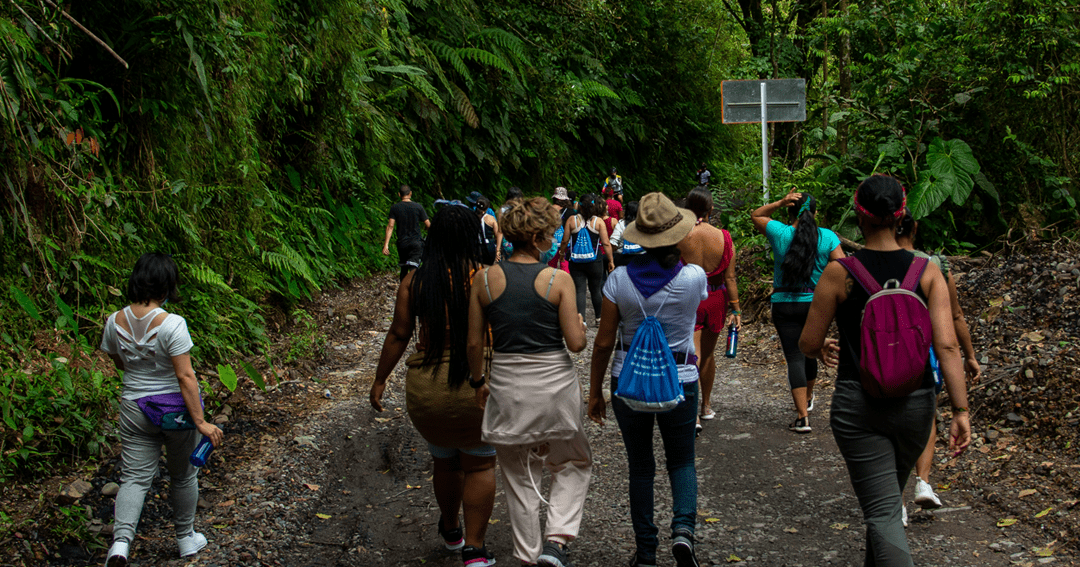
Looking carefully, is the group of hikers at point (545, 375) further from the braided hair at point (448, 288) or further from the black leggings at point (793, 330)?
the black leggings at point (793, 330)

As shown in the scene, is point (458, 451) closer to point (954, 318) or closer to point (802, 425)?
point (954, 318)

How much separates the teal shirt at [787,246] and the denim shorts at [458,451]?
116 inches

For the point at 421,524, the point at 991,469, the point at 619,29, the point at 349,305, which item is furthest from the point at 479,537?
the point at 619,29

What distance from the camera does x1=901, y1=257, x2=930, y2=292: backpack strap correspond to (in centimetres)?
327

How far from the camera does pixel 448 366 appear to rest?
4.26 m

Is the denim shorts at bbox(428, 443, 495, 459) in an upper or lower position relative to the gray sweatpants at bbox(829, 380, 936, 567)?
lower

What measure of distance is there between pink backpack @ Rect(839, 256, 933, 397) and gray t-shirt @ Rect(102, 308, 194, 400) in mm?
3313

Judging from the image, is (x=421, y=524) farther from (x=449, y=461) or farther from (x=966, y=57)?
(x=966, y=57)

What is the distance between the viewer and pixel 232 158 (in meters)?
8.86

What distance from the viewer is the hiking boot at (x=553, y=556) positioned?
13.0 feet

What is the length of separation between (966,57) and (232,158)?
8.75 metres

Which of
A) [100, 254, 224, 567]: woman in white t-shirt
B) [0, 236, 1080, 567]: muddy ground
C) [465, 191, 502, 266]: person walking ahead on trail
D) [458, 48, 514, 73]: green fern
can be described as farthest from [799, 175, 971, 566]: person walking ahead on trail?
[458, 48, 514, 73]: green fern

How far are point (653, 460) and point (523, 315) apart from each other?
1.04 m

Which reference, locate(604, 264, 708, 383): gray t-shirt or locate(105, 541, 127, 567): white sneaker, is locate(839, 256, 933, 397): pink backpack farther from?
locate(105, 541, 127, 567): white sneaker
